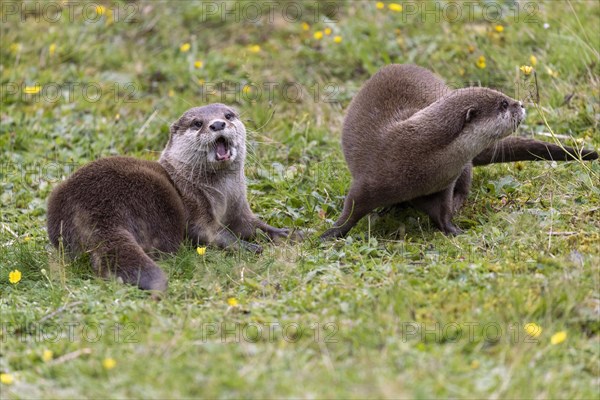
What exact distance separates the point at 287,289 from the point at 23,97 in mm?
3777

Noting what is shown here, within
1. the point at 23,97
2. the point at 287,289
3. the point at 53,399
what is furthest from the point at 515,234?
the point at 23,97

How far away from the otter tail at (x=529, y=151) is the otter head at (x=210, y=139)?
4.51 feet

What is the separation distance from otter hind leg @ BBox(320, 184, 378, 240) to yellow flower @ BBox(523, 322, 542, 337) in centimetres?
150

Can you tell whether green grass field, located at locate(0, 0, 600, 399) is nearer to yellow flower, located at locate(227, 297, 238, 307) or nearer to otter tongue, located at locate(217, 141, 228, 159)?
yellow flower, located at locate(227, 297, 238, 307)

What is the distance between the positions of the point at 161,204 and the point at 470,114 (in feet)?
5.40

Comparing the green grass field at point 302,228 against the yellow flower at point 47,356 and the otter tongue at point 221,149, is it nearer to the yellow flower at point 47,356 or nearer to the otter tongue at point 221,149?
the yellow flower at point 47,356

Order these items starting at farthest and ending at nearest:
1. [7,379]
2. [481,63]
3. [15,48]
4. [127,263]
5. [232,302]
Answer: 1. [15,48]
2. [481,63]
3. [127,263]
4. [232,302]
5. [7,379]

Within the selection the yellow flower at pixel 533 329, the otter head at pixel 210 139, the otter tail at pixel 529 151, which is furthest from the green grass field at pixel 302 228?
the otter head at pixel 210 139

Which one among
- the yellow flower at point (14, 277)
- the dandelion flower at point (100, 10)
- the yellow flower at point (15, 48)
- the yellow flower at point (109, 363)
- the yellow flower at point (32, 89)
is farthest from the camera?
the dandelion flower at point (100, 10)

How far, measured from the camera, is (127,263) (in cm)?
418

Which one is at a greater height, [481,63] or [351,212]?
[481,63]

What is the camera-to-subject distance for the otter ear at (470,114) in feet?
14.7

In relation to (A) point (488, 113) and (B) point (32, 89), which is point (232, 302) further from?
(B) point (32, 89)

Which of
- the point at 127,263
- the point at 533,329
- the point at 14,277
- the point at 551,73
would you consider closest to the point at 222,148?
Answer: the point at 127,263
